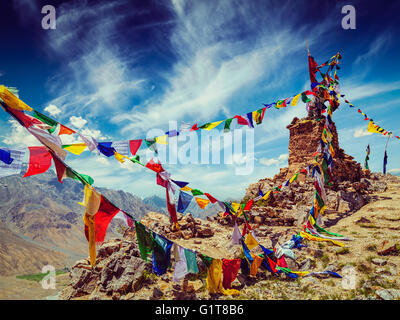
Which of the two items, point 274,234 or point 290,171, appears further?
point 290,171

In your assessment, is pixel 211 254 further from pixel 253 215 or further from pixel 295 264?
pixel 253 215

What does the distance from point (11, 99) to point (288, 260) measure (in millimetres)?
10071

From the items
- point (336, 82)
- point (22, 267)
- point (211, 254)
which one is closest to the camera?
point (211, 254)

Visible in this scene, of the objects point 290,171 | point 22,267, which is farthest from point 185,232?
point 22,267

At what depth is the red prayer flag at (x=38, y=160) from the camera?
466 centimetres

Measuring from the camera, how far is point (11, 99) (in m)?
4.65

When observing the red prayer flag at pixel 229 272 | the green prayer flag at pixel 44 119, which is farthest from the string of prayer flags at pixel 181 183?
the green prayer flag at pixel 44 119

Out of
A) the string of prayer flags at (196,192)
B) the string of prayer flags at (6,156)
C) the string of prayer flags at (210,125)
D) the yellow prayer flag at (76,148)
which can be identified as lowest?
the string of prayer flags at (196,192)

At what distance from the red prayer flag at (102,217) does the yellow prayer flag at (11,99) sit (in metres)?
2.76

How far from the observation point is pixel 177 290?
22.8 feet

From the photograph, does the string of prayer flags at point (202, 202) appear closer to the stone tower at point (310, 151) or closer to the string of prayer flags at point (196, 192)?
the string of prayer flags at point (196, 192)

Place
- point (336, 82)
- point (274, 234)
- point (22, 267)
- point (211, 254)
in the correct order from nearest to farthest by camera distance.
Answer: point (211, 254)
point (274, 234)
point (336, 82)
point (22, 267)

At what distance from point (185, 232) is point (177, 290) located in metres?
4.77
